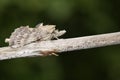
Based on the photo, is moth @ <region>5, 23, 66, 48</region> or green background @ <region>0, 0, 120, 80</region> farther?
green background @ <region>0, 0, 120, 80</region>

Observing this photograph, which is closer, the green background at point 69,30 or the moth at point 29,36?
the moth at point 29,36

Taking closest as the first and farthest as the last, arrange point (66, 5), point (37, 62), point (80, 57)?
point (66, 5)
point (37, 62)
point (80, 57)

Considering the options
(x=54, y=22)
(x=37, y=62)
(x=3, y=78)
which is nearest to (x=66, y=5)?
(x=54, y=22)

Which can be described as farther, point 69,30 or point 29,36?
point 69,30

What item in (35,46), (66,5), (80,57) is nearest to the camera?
(35,46)

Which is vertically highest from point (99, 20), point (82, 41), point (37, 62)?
point (99, 20)

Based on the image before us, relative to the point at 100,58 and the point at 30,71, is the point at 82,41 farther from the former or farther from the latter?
the point at 100,58

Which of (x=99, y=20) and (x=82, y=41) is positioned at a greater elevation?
(x=99, y=20)

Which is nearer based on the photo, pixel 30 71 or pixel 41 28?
pixel 41 28
